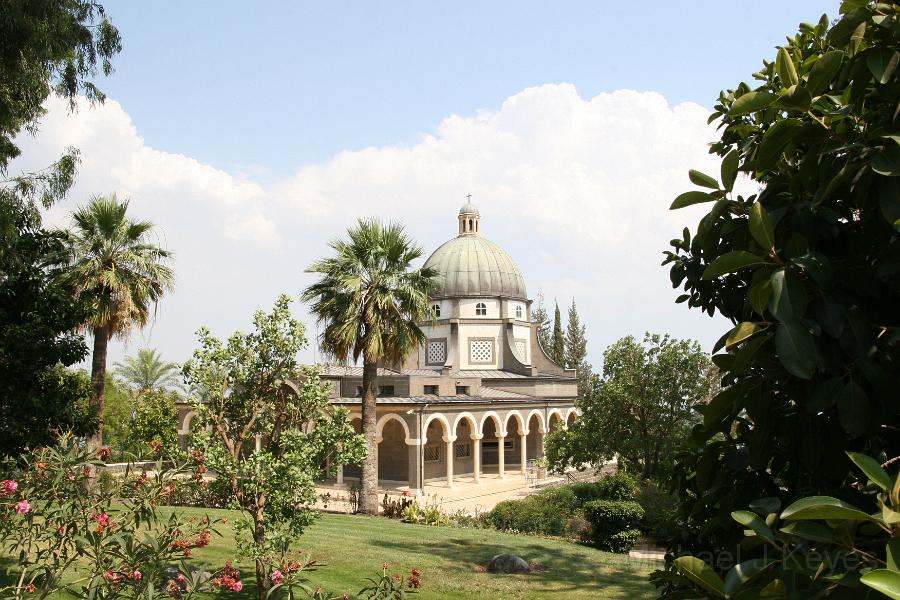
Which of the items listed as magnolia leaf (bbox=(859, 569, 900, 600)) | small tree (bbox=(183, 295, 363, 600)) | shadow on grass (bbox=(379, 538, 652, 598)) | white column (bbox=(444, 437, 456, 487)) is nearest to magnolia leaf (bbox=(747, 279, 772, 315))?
magnolia leaf (bbox=(859, 569, 900, 600))

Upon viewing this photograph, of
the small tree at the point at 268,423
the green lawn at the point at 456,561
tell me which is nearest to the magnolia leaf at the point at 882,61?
the small tree at the point at 268,423

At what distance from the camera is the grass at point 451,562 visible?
12.0 m

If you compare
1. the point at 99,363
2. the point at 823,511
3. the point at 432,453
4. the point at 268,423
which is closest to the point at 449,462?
the point at 432,453

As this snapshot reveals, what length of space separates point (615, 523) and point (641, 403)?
5.33m

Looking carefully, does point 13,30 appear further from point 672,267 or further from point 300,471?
point 672,267

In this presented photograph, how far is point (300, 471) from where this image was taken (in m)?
9.13

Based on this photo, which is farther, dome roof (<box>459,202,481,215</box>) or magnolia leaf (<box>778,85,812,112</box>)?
dome roof (<box>459,202,481,215</box>)

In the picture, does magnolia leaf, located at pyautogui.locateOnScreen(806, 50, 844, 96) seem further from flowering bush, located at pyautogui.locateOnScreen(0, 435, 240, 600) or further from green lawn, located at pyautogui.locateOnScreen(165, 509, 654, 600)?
green lawn, located at pyautogui.locateOnScreen(165, 509, 654, 600)

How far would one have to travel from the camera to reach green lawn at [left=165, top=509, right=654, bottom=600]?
12.1 metres

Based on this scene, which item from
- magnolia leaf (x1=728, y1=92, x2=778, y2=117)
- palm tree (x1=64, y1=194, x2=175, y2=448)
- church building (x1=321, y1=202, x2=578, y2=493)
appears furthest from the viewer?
church building (x1=321, y1=202, x2=578, y2=493)

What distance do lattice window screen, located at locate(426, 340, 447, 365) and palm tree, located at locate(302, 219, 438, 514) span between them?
23632mm

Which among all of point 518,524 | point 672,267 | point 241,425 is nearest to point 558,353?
point 518,524

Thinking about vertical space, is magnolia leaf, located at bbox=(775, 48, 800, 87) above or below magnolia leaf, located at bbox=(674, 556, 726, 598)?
above

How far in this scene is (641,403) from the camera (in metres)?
23.5
